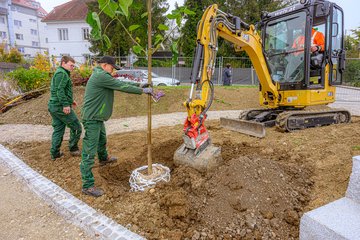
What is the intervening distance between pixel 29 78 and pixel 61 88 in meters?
7.70

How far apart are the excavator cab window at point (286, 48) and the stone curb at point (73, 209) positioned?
5.10 meters

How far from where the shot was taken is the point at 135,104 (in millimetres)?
10203

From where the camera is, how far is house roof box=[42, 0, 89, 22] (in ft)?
109

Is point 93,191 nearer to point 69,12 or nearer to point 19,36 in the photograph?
point 69,12

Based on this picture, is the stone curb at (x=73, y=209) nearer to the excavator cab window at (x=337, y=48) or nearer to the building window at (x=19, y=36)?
the excavator cab window at (x=337, y=48)

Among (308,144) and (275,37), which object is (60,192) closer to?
(308,144)

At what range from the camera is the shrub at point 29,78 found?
11.0 metres

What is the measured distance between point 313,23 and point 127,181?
505 centimetres

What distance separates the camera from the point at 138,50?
360cm

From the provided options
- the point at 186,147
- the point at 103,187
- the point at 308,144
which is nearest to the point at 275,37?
the point at 308,144

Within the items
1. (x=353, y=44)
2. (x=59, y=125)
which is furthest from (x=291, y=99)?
(x=353, y=44)

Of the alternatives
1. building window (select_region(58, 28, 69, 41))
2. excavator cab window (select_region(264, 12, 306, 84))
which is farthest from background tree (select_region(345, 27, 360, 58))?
building window (select_region(58, 28, 69, 41))

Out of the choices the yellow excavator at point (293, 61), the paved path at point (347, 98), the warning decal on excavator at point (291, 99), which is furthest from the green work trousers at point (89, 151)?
the paved path at point (347, 98)

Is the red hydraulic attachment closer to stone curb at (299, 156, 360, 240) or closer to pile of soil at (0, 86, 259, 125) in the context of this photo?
stone curb at (299, 156, 360, 240)
